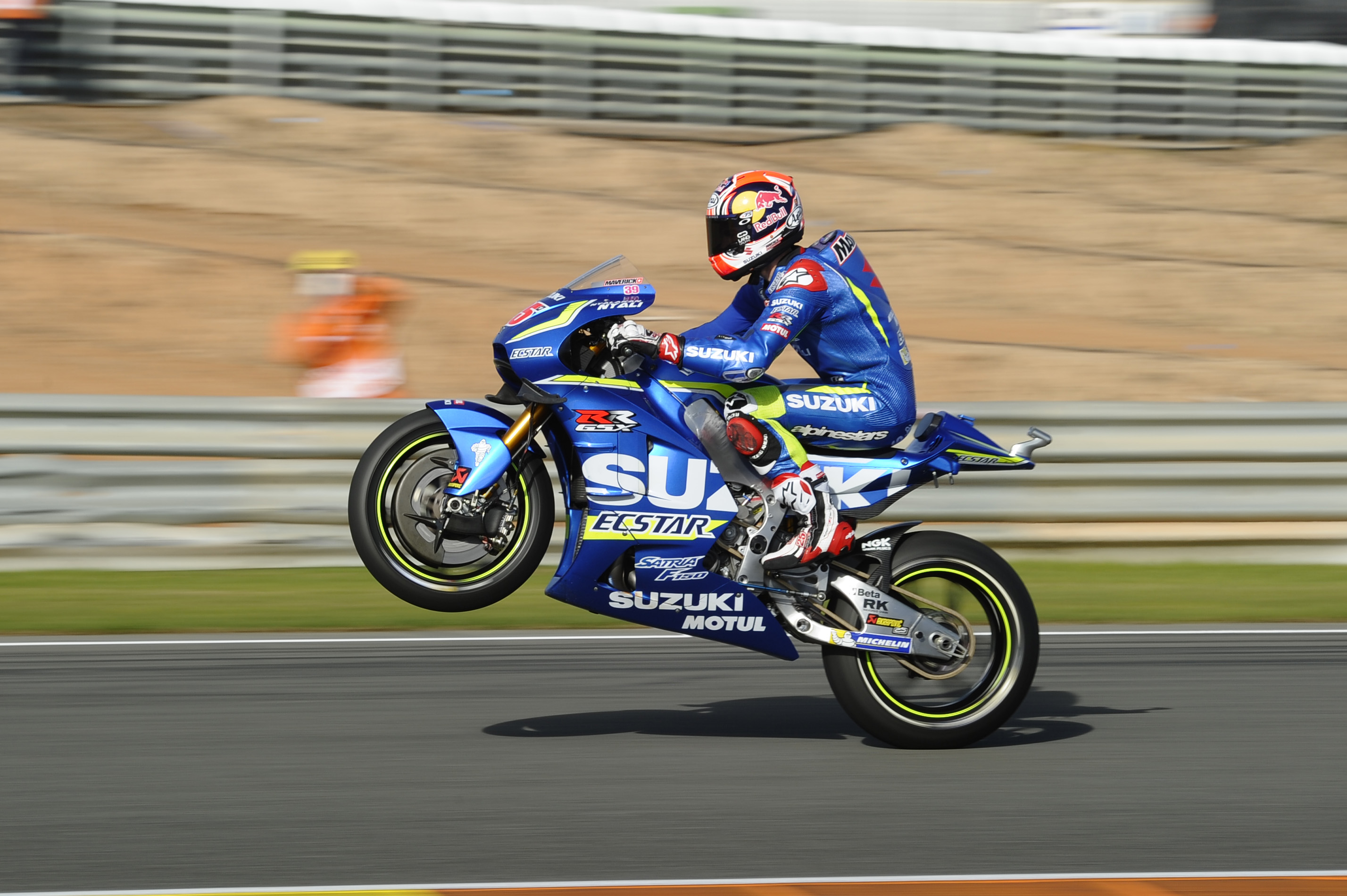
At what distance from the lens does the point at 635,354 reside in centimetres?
549

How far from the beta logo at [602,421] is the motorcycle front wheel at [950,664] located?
3.17 ft

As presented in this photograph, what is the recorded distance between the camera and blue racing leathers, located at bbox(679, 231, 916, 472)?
548 cm

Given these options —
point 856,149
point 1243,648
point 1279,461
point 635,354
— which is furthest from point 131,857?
point 856,149

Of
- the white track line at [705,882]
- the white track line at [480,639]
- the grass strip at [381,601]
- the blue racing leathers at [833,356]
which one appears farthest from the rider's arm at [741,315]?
the grass strip at [381,601]

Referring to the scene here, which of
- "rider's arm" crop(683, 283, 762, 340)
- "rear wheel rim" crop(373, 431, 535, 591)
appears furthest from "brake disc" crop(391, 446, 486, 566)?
"rider's arm" crop(683, 283, 762, 340)

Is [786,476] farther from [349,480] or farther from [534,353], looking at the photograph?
[349,480]

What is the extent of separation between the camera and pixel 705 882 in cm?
436

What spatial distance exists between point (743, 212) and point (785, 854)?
6.96 ft

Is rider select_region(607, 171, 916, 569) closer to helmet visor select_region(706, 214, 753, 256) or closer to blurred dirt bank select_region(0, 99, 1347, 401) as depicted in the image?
helmet visor select_region(706, 214, 753, 256)

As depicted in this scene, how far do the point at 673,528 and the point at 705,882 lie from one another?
4.64 ft

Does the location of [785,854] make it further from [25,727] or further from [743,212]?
[25,727]

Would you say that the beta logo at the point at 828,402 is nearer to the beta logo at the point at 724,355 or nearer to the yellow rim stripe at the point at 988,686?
the beta logo at the point at 724,355

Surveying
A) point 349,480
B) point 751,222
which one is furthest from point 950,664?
point 349,480

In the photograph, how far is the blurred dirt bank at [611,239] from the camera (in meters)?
16.1
